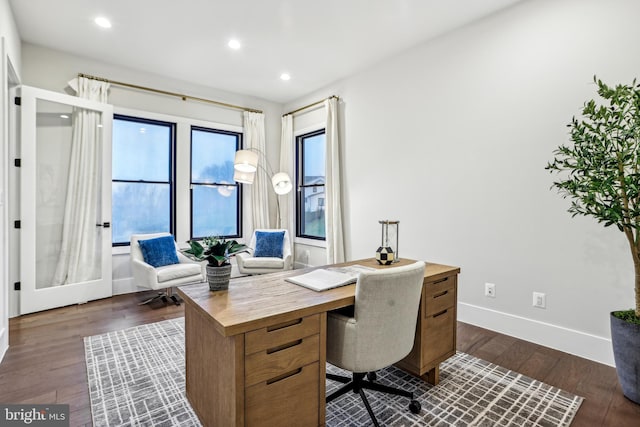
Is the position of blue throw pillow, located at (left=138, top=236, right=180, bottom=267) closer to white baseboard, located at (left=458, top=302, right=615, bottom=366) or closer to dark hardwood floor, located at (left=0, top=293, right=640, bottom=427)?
dark hardwood floor, located at (left=0, top=293, right=640, bottom=427)

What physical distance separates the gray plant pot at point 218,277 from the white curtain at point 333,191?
112 inches

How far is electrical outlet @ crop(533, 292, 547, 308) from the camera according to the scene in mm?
2740

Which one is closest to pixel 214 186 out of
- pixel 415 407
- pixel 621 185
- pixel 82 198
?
pixel 82 198

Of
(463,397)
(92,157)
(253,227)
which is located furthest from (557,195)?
(92,157)

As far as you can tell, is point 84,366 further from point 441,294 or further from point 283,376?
point 441,294

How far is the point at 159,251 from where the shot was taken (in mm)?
3945

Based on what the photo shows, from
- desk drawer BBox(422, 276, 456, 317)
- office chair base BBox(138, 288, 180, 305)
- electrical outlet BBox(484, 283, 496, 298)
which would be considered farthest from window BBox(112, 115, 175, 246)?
electrical outlet BBox(484, 283, 496, 298)

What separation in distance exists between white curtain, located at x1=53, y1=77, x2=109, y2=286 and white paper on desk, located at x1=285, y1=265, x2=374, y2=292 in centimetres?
311

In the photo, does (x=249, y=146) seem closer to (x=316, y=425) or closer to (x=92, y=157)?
(x=92, y=157)

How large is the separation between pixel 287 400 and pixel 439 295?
118 centimetres

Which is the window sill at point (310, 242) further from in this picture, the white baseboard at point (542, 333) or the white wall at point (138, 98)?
the white baseboard at point (542, 333)

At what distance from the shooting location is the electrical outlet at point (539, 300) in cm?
274

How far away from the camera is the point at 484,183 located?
10.1ft

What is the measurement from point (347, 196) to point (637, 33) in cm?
310
